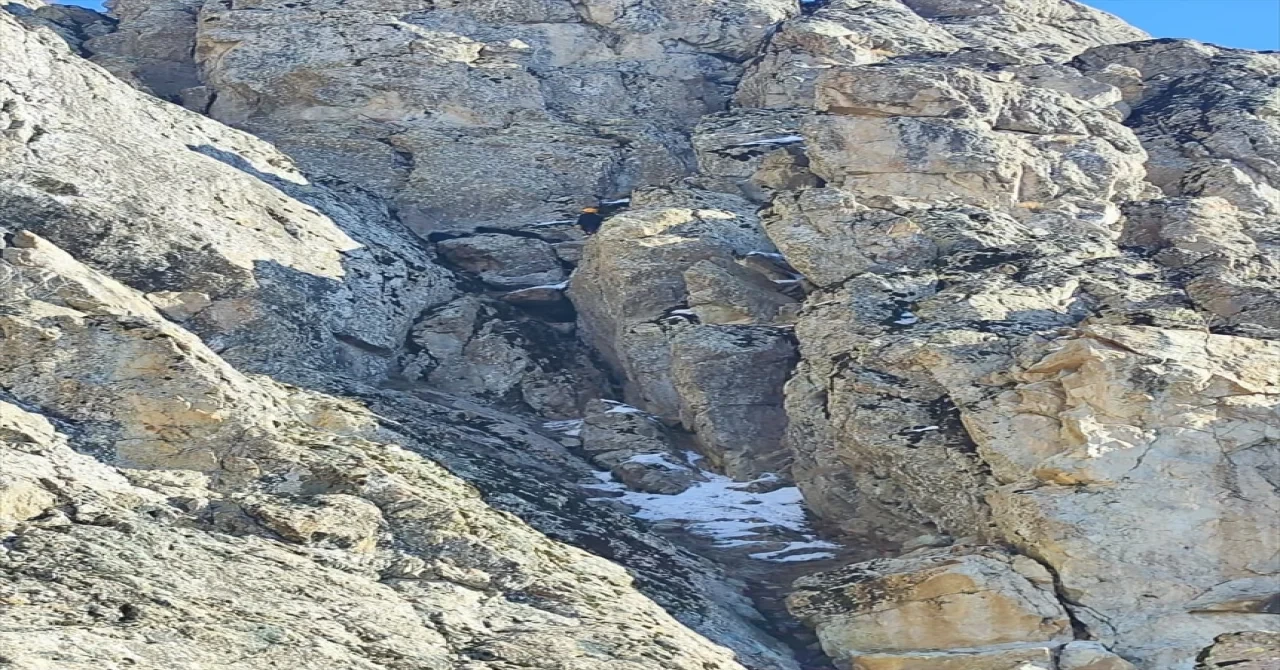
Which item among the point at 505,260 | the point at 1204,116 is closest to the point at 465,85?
the point at 505,260

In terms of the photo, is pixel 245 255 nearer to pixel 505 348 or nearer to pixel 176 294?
pixel 176 294

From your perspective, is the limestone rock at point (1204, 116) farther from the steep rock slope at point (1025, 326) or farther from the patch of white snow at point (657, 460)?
the patch of white snow at point (657, 460)

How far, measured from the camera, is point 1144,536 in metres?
29.5

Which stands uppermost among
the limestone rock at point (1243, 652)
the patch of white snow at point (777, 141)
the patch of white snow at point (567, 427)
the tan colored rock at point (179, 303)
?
the patch of white snow at point (777, 141)

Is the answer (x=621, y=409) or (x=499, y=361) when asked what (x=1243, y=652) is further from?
(x=499, y=361)

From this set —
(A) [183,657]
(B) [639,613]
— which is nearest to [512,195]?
(B) [639,613]

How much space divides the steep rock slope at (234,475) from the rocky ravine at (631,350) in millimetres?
106

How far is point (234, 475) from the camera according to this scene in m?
29.0

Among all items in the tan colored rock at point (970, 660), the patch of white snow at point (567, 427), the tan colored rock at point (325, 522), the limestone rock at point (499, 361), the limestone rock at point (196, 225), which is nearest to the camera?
the tan colored rock at point (325, 522)

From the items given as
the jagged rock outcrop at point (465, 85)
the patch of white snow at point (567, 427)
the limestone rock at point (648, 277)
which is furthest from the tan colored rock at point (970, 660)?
the jagged rock outcrop at point (465, 85)

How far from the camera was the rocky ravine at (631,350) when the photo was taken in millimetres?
26891

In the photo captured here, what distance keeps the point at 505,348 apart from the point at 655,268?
503cm

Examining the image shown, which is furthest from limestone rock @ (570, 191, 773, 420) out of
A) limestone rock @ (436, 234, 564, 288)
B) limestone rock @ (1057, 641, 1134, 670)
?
limestone rock @ (1057, 641, 1134, 670)

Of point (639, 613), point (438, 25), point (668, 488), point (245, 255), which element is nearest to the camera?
point (639, 613)
